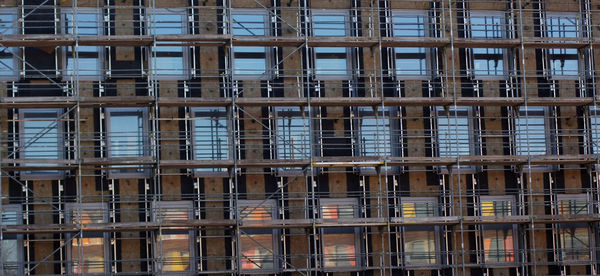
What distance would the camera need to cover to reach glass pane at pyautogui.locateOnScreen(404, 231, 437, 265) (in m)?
28.3

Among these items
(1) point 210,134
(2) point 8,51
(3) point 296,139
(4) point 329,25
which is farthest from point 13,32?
(4) point 329,25

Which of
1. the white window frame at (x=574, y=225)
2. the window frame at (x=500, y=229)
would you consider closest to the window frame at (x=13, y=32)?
the window frame at (x=500, y=229)

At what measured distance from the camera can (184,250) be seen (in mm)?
27484

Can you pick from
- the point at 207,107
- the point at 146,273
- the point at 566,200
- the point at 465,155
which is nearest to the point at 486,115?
the point at 465,155

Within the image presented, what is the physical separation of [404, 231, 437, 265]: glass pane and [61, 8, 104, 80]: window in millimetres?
9664

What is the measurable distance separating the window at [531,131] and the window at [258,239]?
731 centimetres

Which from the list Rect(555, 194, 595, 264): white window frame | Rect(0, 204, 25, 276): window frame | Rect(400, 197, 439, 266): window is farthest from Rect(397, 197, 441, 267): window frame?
Rect(0, 204, 25, 276): window frame

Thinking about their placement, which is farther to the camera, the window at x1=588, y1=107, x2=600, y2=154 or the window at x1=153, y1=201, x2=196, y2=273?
the window at x1=588, y1=107, x2=600, y2=154

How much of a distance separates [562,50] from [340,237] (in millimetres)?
8682

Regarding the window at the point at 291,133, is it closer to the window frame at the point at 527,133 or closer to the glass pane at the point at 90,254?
the glass pane at the point at 90,254

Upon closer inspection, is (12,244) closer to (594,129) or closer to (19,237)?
(19,237)

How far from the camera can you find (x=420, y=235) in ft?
93.4

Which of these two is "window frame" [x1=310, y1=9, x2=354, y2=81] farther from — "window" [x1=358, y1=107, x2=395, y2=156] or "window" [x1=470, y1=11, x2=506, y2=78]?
"window" [x1=470, y1=11, x2=506, y2=78]

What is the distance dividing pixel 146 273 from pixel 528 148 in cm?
1113
